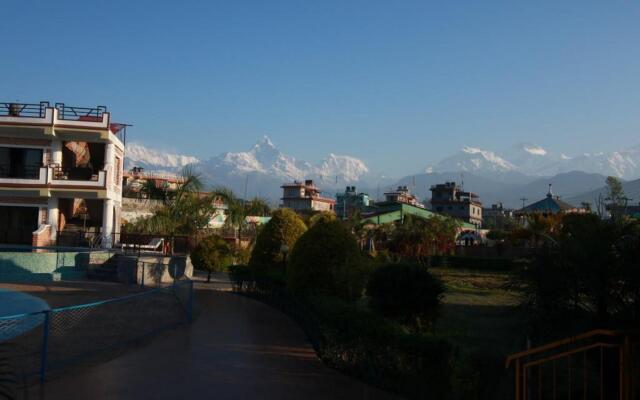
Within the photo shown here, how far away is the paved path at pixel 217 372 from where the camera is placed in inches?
312

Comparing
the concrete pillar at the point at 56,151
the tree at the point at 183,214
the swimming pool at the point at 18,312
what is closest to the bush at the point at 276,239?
the swimming pool at the point at 18,312

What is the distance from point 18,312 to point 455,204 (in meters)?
92.0

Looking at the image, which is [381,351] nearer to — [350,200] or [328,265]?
[328,265]

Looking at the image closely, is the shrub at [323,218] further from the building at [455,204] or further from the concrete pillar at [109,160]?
the building at [455,204]

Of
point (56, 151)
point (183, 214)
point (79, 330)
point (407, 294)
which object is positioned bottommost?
point (79, 330)

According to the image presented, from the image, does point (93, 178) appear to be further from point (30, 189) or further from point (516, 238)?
point (516, 238)

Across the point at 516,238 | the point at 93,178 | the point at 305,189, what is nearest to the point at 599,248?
the point at 93,178

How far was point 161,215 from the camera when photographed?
32219 millimetres

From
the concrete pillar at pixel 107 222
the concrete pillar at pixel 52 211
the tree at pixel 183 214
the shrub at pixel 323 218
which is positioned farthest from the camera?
the tree at pixel 183 214

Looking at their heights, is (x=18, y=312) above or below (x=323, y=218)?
below

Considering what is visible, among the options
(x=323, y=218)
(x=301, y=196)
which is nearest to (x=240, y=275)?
(x=323, y=218)

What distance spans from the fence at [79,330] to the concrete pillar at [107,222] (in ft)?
38.1

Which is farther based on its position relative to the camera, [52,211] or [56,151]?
[56,151]

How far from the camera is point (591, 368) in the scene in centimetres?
910
